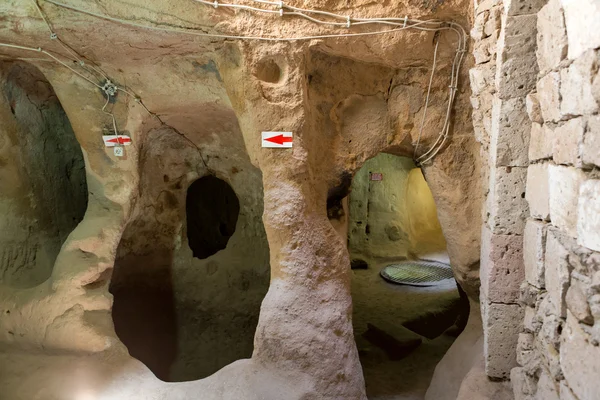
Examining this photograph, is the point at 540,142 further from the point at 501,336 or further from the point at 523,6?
the point at 501,336

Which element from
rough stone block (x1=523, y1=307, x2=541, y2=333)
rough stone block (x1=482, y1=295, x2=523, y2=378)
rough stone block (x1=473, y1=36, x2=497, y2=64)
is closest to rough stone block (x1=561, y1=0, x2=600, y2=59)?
rough stone block (x1=473, y1=36, x2=497, y2=64)

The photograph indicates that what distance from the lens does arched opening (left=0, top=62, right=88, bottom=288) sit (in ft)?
12.6

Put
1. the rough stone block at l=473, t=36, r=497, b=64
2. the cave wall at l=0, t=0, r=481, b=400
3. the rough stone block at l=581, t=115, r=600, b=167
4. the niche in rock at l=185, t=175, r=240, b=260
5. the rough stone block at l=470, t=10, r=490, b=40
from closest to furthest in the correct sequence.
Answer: the rough stone block at l=581, t=115, r=600, b=167, the rough stone block at l=473, t=36, r=497, b=64, the rough stone block at l=470, t=10, r=490, b=40, the cave wall at l=0, t=0, r=481, b=400, the niche in rock at l=185, t=175, r=240, b=260

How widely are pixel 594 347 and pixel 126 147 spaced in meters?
3.63

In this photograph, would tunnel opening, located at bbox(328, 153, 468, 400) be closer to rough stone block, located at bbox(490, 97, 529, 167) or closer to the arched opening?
rough stone block, located at bbox(490, 97, 529, 167)

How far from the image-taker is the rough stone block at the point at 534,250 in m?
2.07

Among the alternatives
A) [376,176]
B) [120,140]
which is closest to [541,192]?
[120,140]

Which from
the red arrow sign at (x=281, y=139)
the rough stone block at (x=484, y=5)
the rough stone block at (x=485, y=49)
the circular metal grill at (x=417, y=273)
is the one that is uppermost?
the rough stone block at (x=484, y=5)

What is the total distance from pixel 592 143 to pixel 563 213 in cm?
40

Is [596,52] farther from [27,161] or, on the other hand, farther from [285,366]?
[27,161]

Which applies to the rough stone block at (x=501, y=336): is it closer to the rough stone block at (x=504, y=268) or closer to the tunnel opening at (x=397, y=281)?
the rough stone block at (x=504, y=268)

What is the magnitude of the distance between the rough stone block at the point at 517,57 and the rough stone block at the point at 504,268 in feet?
2.77

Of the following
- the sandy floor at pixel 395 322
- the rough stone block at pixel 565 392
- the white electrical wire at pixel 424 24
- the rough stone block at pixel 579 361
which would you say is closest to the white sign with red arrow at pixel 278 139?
the white electrical wire at pixel 424 24

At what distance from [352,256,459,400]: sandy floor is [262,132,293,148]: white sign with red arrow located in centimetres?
276
